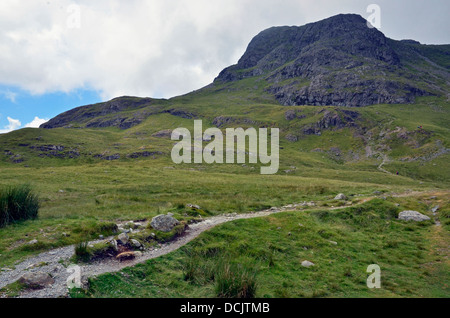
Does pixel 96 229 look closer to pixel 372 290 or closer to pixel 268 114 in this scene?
pixel 372 290

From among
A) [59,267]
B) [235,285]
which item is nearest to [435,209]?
[235,285]

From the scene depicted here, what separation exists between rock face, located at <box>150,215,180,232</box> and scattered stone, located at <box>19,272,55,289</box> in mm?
6860

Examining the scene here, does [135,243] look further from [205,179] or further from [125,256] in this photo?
[205,179]

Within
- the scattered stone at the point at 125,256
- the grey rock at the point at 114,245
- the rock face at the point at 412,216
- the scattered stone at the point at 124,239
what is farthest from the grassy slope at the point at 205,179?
the grey rock at the point at 114,245

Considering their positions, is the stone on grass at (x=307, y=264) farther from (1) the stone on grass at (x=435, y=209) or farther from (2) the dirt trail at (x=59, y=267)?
(1) the stone on grass at (x=435, y=209)

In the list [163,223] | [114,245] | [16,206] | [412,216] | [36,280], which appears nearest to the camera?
[36,280]

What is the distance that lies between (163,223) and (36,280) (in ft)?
25.5

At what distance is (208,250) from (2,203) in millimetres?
14615

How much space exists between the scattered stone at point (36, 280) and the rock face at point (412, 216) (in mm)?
26714

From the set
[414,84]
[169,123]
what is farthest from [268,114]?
[414,84]

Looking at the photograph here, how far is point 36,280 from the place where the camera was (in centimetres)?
888

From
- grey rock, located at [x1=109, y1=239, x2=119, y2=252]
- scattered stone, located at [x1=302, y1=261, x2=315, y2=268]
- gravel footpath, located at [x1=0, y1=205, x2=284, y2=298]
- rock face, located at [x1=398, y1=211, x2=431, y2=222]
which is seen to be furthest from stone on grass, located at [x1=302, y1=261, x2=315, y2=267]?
rock face, located at [x1=398, y1=211, x2=431, y2=222]

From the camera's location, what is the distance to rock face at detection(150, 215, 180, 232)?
15.7 metres

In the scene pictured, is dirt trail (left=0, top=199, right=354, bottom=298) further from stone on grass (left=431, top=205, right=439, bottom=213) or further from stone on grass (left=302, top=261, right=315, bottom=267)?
stone on grass (left=431, top=205, right=439, bottom=213)
